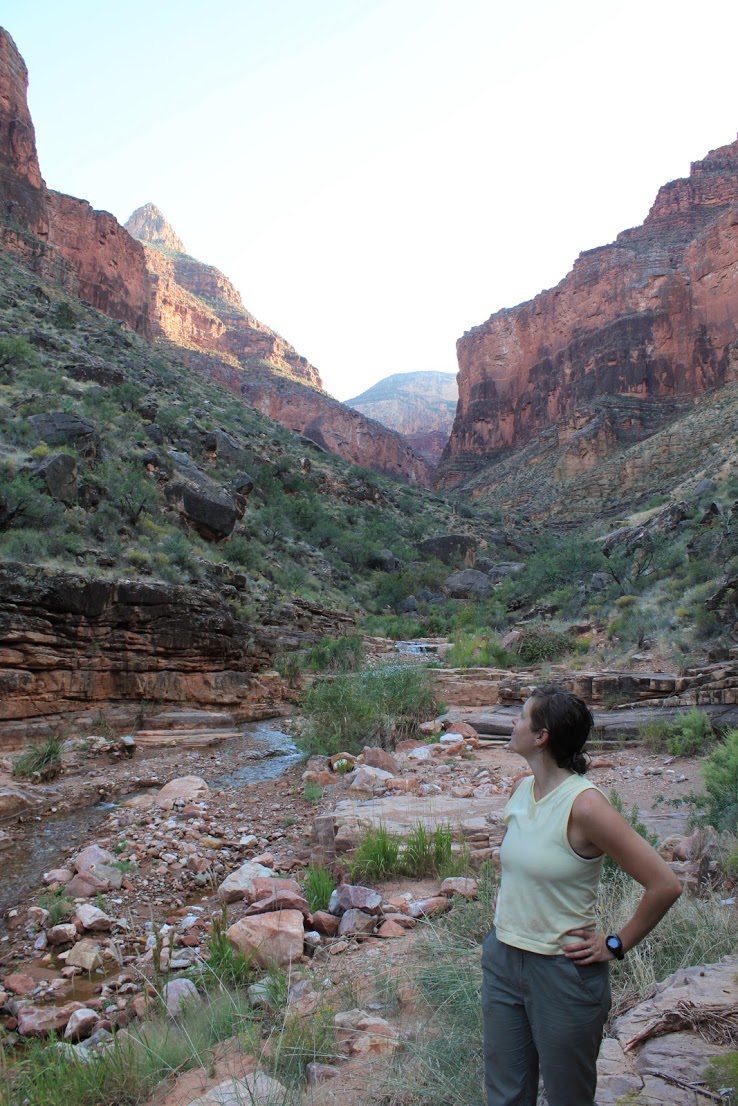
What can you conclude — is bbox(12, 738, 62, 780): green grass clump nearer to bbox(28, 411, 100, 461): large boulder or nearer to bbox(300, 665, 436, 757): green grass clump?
bbox(300, 665, 436, 757): green grass clump

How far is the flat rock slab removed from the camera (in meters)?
5.20

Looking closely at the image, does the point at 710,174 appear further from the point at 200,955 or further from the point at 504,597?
the point at 200,955

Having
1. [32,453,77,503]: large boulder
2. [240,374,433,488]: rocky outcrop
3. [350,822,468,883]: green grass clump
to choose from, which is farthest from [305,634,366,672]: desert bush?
[240,374,433,488]: rocky outcrop

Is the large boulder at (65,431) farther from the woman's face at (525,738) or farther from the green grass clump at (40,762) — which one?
the woman's face at (525,738)

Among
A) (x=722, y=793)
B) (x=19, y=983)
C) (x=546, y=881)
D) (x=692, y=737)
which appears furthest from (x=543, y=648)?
(x=546, y=881)

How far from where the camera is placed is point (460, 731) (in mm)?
9523

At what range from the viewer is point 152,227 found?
13125 cm

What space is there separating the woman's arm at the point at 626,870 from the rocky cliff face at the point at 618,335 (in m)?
51.4

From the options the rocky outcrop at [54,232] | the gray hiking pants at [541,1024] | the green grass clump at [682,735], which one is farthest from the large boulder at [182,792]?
the rocky outcrop at [54,232]

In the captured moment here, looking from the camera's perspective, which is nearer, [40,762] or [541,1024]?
[541,1024]

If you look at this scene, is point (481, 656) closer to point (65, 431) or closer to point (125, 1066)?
point (65, 431)

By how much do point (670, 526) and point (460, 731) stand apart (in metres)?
13.8

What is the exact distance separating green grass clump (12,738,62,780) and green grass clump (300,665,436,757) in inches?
132

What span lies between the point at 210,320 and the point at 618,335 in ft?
157
